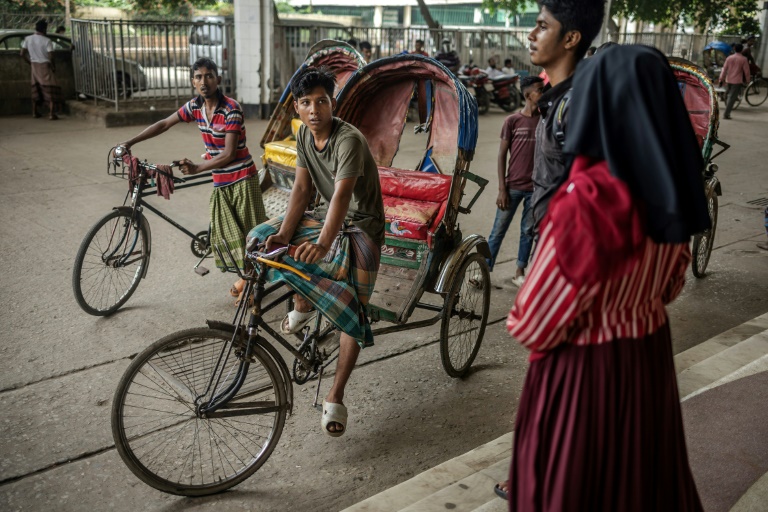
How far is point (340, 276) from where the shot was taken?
10.5 ft

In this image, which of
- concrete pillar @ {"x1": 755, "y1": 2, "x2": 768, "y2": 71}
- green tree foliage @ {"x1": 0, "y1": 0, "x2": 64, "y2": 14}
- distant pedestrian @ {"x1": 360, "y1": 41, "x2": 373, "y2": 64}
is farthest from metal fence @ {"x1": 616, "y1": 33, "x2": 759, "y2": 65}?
green tree foliage @ {"x1": 0, "y1": 0, "x2": 64, "y2": 14}

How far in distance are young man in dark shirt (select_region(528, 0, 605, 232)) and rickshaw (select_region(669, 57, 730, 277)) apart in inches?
118

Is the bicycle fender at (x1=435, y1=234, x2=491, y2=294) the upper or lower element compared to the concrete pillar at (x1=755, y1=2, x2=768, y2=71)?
lower

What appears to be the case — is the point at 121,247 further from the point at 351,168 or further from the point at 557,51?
the point at 557,51

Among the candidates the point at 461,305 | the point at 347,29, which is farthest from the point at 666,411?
the point at 347,29

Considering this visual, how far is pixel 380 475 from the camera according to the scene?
3252mm

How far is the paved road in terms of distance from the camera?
10.2 feet

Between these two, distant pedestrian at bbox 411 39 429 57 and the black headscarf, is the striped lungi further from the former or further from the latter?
the black headscarf

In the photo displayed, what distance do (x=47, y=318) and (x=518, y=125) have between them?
347 cm

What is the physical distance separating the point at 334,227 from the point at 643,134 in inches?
68.9

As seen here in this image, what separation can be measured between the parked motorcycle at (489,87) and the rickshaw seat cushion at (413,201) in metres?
11.2

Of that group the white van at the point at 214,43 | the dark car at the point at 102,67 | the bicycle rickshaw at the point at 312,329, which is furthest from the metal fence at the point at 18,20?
the bicycle rickshaw at the point at 312,329

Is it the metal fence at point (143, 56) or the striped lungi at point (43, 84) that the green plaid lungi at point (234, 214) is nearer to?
the metal fence at point (143, 56)

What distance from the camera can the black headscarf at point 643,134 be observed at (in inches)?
61.7
